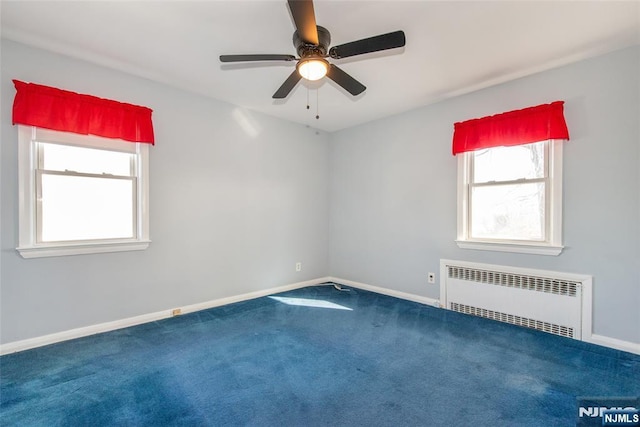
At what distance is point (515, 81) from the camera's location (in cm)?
314

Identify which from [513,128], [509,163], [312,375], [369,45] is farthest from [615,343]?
[369,45]

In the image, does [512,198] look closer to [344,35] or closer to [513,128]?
[513,128]

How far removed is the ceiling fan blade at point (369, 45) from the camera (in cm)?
188

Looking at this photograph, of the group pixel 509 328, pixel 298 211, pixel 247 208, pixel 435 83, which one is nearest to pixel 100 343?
pixel 247 208

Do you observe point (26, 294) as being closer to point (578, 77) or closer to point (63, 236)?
point (63, 236)

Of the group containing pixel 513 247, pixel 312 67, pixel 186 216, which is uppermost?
pixel 312 67

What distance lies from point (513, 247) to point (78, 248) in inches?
170

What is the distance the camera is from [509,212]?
10.7ft

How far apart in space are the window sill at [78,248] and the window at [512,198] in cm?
362

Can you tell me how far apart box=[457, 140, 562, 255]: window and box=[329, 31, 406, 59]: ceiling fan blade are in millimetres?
2064

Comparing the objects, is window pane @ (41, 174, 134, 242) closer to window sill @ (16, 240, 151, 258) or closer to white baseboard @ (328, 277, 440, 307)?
window sill @ (16, 240, 151, 258)

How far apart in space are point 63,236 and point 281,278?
8.50 feet

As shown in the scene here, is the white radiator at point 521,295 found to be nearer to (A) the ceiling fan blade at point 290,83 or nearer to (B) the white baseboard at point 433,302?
(B) the white baseboard at point 433,302

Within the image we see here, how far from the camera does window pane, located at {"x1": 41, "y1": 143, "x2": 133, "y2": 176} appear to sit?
2.68 metres
